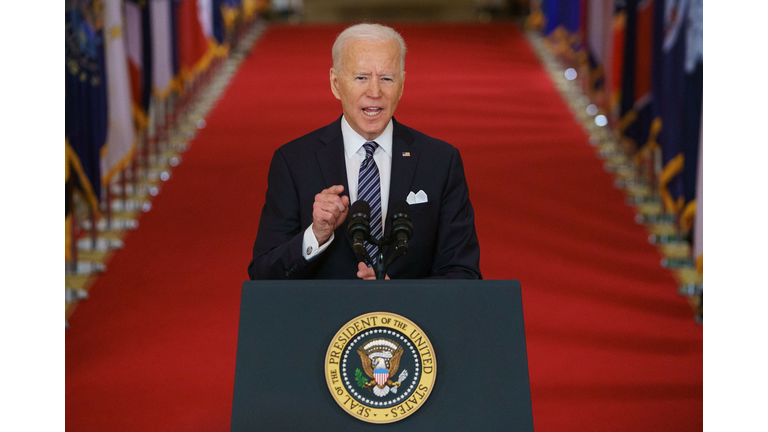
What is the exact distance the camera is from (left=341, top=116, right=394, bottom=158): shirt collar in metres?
1.88

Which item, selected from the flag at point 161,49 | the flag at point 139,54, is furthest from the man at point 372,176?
the flag at point 161,49

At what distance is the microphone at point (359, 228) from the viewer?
1466 millimetres

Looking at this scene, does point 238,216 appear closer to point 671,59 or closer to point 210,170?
point 210,170

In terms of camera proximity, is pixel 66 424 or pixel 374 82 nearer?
pixel 374 82

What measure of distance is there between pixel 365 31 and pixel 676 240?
315cm

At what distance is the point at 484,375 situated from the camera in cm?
143

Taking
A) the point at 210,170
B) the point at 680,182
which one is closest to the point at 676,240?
the point at 680,182

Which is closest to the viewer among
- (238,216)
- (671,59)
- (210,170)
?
(238,216)

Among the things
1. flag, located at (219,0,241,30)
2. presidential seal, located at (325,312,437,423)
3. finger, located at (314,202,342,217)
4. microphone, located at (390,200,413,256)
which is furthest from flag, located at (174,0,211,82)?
presidential seal, located at (325,312,437,423)

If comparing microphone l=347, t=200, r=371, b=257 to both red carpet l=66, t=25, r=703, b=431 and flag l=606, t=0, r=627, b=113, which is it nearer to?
red carpet l=66, t=25, r=703, b=431

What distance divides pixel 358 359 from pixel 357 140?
61cm

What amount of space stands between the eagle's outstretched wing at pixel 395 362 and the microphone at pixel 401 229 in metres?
0.17

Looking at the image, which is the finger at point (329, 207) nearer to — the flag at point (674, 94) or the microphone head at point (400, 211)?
the microphone head at point (400, 211)

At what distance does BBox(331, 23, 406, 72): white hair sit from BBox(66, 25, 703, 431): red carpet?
45 centimetres
